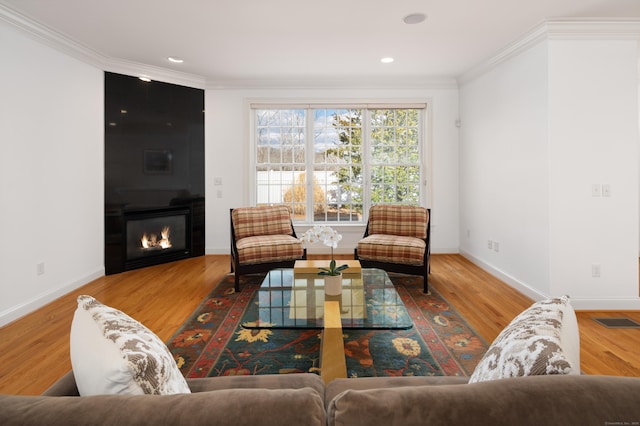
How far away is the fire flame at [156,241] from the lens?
500 cm

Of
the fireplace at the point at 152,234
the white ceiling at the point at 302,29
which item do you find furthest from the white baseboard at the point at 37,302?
the white ceiling at the point at 302,29

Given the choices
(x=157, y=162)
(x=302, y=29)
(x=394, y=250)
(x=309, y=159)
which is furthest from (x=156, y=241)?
(x=302, y=29)

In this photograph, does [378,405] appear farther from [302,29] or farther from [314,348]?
[302,29]

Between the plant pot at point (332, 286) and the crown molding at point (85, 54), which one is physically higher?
the crown molding at point (85, 54)

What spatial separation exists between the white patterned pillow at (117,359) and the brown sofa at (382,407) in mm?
111

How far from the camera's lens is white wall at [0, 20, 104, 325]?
10.3 ft

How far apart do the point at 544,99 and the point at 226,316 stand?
139 inches

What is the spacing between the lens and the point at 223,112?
18.4 ft

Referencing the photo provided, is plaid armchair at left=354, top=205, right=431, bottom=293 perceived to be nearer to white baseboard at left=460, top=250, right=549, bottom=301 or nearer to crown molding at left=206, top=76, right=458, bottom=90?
white baseboard at left=460, top=250, right=549, bottom=301

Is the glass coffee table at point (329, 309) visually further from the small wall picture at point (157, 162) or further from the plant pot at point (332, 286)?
the small wall picture at point (157, 162)

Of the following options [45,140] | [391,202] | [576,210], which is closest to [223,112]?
[45,140]

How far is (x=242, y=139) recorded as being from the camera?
5.63m

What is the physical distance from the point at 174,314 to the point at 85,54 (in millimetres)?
3102

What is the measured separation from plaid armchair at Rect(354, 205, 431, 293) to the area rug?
70 centimetres
